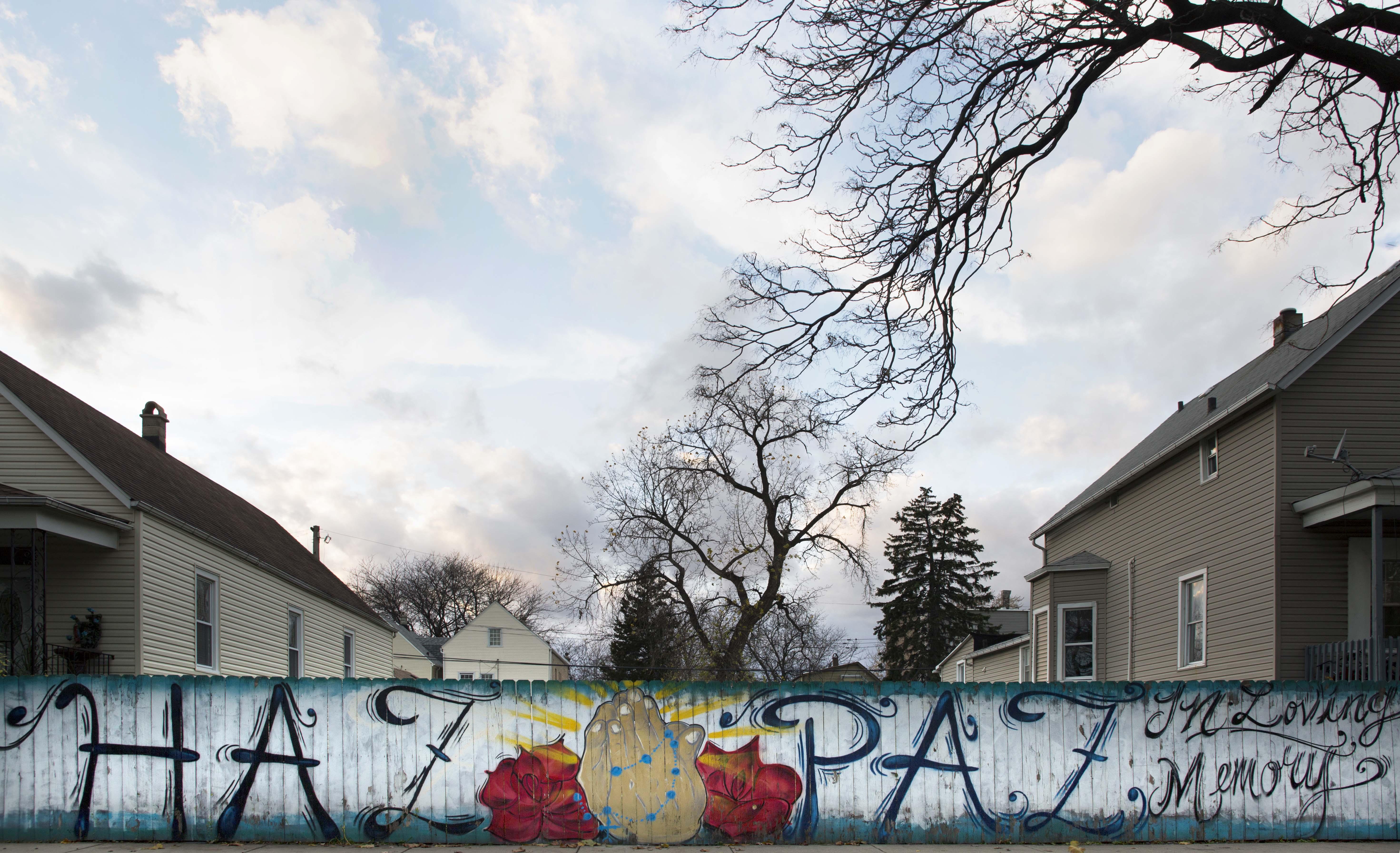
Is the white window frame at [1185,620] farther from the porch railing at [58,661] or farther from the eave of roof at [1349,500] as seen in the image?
the porch railing at [58,661]

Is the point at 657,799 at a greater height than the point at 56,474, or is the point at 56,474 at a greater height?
the point at 56,474

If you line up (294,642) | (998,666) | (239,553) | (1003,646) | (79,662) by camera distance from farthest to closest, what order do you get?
1. (998,666)
2. (1003,646)
3. (294,642)
4. (239,553)
5. (79,662)

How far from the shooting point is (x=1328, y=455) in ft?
50.2

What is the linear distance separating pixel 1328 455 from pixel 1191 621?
3.99 m

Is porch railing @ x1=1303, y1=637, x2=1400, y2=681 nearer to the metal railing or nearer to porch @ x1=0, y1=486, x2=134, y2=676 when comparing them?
porch @ x1=0, y1=486, x2=134, y2=676

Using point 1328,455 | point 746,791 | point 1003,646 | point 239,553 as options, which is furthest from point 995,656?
point 746,791

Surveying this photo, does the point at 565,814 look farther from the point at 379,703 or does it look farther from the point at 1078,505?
the point at 1078,505

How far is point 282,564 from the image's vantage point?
2238cm

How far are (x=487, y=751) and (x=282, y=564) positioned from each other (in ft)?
43.7

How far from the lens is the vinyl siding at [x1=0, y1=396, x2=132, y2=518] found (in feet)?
49.8

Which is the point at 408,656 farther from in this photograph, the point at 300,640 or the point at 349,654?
the point at 300,640

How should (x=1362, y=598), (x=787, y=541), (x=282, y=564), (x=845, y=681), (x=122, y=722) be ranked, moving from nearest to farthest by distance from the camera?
1. (x=122, y=722)
2. (x=845, y=681)
3. (x=1362, y=598)
4. (x=282, y=564)
5. (x=787, y=541)

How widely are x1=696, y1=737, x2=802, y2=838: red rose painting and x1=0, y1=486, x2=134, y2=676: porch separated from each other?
317 inches

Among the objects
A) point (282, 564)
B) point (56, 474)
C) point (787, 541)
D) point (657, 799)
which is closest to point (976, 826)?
point (657, 799)
